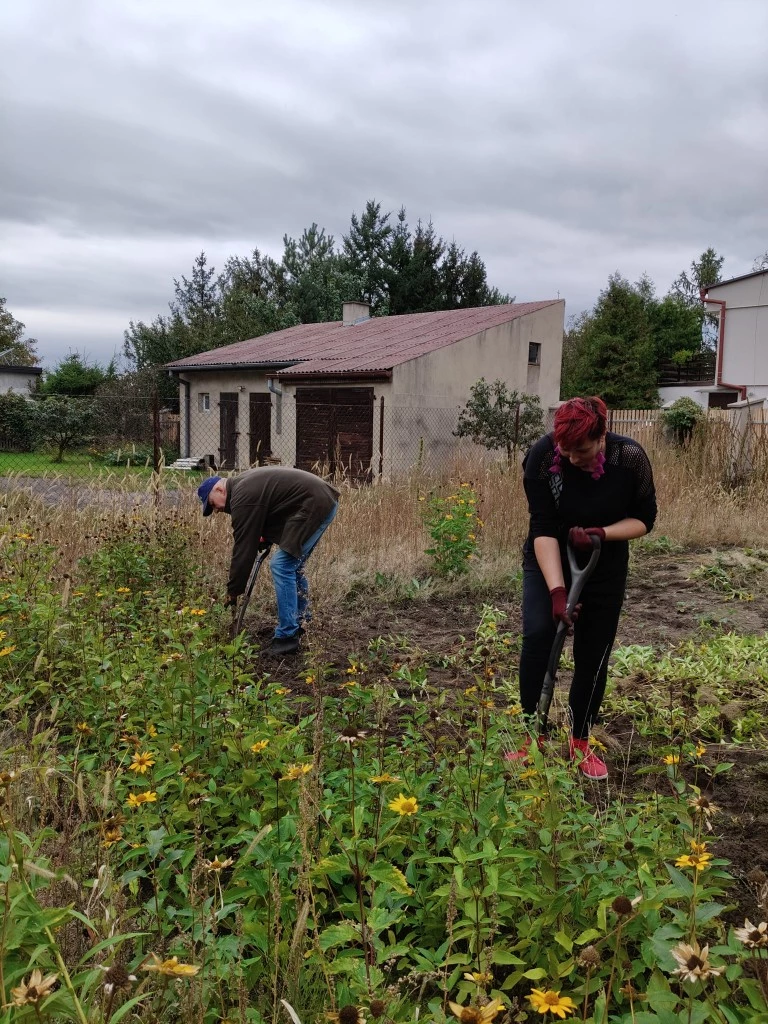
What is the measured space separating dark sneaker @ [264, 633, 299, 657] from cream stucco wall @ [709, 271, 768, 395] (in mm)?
21614

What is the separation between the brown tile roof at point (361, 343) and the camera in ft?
68.1

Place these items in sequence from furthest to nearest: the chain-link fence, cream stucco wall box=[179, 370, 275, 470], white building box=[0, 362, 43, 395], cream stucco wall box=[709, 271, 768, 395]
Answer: white building box=[0, 362, 43, 395] < cream stucco wall box=[179, 370, 275, 470] < cream stucco wall box=[709, 271, 768, 395] < the chain-link fence

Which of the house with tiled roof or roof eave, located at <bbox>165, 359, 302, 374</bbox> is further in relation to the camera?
roof eave, located at <bbox>165, 359, 302, 374</bbox>

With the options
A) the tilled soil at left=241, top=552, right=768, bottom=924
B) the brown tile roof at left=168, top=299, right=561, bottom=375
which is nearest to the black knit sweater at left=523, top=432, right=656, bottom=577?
the tilled soil at left=241, top=552, right=768, bottom=924

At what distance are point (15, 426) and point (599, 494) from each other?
959 inches

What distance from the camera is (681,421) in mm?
12391

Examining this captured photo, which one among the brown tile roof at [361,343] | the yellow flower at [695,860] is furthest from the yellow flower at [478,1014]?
the brown tile roof at [361,343]

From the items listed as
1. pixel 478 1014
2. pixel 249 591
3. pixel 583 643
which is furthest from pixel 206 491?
pixel 478 1014

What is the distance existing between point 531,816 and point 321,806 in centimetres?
54

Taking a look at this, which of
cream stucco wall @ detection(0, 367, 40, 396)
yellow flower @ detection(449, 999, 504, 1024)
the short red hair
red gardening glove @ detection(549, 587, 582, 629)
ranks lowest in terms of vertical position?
yellow flower @ detection(449, 999, 504, 1024)

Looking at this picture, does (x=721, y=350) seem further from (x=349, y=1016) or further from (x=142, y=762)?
(x=349, y=1016)

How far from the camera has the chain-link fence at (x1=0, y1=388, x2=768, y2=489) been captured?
19.2m

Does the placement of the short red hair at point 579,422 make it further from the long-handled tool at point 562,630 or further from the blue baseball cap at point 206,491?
the blue baseball cap at point 206,491

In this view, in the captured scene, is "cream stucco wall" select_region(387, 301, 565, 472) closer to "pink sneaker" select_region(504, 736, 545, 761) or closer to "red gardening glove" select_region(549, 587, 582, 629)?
"red gardening glove" select_region(549, 587, 582, 629)
